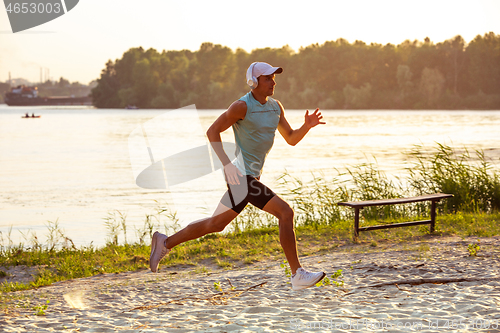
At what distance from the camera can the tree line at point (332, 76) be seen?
96.9 meters

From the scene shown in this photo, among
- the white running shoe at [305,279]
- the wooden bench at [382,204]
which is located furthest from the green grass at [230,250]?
the white running shoe at [305,279]

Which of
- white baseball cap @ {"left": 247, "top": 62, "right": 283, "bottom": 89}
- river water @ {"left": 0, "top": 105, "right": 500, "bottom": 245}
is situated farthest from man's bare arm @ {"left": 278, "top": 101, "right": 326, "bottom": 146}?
river water @ {"left": 0, "top": 105, "right": 500, "bottom": 245}

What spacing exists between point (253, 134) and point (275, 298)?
1.72 metres

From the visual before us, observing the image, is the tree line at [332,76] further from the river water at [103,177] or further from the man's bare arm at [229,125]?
the man's bare arm at [229,125]

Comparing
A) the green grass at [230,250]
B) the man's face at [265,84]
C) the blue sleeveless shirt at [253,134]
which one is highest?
the man's face at [265,84]

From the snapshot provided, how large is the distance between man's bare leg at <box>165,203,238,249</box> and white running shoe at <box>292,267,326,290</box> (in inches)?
32.2

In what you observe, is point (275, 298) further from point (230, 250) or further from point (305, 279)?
point (230, 250)

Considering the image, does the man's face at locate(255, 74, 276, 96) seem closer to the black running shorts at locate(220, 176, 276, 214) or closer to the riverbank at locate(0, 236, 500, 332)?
the black running shorts at locate(220, 176, 276, 214)

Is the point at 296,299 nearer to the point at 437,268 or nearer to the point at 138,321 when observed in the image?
the point at 138,321

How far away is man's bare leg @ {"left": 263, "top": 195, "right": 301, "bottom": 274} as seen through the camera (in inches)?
206

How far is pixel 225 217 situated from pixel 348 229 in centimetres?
530

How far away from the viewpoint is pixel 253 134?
530cm

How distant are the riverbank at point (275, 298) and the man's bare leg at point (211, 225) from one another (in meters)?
0.68

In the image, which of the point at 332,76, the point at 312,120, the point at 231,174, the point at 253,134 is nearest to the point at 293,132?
the point at 312,120
